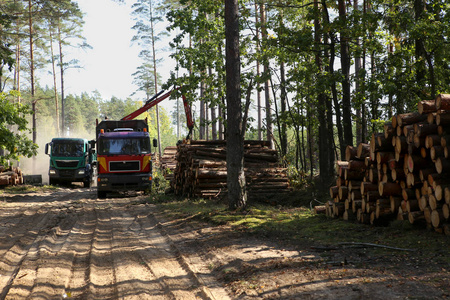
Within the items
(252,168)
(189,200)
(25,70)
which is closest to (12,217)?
(189,200)

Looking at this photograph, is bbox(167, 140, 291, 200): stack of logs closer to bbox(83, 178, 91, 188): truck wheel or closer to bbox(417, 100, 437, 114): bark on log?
bbox(417, 100, 437, 114): bark on log

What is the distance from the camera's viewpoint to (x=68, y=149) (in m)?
25.3

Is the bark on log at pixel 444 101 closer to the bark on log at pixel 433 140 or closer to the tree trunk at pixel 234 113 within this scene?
the bark on log at pixel 433 140

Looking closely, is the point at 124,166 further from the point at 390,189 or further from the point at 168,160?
the point at 390,189

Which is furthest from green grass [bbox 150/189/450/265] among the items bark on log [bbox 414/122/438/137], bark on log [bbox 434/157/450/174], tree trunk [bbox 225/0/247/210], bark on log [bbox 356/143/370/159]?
bark on log [bbox 414/122/438/137]

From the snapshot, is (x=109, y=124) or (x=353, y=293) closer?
(x=353, y=293)

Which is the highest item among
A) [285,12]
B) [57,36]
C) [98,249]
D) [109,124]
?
[57,36]

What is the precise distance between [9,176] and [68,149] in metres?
3.50

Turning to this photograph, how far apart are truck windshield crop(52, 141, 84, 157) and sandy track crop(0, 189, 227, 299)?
13369 millimetres

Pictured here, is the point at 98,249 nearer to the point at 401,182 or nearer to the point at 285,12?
the point at 401,182

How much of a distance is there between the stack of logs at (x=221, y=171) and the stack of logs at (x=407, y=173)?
5840 millimetres

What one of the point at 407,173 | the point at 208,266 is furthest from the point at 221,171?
the point at 208,266

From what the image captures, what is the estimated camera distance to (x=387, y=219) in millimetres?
8203

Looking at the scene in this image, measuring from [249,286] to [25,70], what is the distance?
47.4 m
